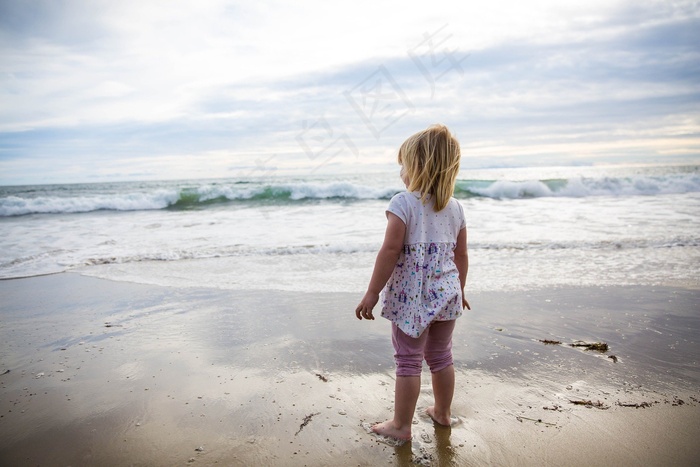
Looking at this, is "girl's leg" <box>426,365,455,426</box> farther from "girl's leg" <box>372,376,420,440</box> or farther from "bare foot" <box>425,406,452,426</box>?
"girl's leg" <box>372,376,420,440</box>

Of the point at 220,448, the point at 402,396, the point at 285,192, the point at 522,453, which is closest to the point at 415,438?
the point at 402,396

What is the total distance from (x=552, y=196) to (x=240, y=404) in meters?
21.0

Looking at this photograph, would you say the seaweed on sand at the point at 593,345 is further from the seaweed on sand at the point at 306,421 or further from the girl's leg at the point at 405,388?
the seaweed on sand at the point at 306,421

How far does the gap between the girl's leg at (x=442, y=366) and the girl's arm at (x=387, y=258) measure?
1.22 feet

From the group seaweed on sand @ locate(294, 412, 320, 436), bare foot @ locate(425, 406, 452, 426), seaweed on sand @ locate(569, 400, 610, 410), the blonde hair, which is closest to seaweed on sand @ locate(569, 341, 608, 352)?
seaweed on sand @ locate(569, 400, 610, 410)

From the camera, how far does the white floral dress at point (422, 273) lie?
7.03ft

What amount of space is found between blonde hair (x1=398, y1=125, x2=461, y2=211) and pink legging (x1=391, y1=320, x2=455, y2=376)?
62 cm

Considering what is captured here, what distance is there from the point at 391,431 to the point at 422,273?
775 mm

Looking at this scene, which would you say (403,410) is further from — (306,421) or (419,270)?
(419,270)

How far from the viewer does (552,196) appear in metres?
20.7

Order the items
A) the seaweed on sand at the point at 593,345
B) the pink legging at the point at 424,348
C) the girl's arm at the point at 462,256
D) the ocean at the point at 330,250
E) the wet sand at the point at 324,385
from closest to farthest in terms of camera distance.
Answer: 1. the wet sand at the point at 324,385
2. the pink legging at the point at 424,348
3. the girl's arm at the point at 462,256
4. the seaweed on sand at the point at 593,345
5. the ocean at the point at 330,250

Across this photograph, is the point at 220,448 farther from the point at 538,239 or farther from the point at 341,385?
the point at 538,239

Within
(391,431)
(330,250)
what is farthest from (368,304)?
(330,250)

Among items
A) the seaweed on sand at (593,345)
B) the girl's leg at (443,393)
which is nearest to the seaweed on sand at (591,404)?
the girl's leg at (443,393)
